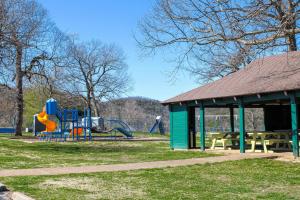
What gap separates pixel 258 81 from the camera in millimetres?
18672

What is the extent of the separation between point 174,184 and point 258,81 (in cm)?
975

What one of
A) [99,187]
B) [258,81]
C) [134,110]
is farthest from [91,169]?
[134,110]

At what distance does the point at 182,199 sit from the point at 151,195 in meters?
0.77

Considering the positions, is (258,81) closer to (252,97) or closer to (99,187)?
(252,97)

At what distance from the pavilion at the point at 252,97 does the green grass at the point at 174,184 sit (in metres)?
3.63

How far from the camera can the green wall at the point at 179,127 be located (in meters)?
21.8

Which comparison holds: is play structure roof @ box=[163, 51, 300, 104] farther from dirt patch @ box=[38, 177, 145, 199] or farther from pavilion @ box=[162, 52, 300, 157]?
dirt patch @ box=[38, 177, 145, 199]

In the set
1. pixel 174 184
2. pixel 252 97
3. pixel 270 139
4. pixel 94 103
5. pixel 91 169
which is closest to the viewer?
pixel 174 184

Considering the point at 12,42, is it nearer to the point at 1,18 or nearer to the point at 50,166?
the point at 1,18

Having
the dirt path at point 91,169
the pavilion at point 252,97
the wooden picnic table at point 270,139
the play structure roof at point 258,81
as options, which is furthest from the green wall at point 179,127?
the dirt path at point 91,169

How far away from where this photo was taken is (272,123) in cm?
2444

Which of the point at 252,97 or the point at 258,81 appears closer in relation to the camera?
the point at 252,97

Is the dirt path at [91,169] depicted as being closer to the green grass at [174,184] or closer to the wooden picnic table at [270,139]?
the green grass at [174,184]

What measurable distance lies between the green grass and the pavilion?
3629 millimetres
